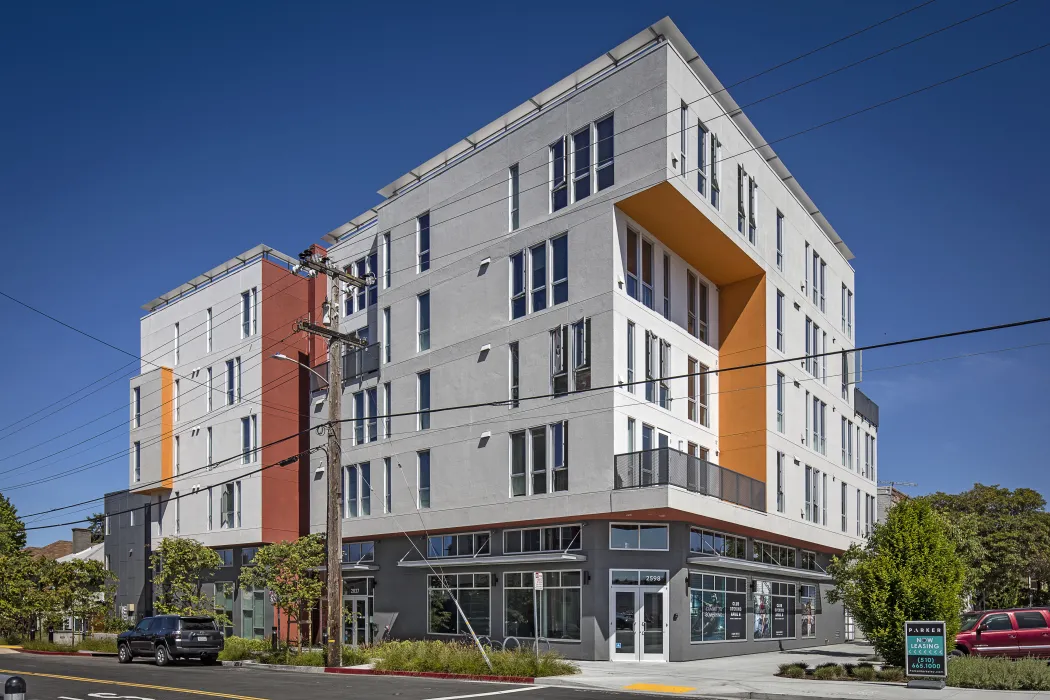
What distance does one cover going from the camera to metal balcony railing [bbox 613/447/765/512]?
29.7 m

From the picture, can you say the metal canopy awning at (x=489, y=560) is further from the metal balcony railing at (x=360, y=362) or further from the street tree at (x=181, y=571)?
the street tree at (x=181, y=571)

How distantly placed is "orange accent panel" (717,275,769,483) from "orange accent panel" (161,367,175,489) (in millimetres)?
30165

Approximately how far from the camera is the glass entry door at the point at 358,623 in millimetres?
39188

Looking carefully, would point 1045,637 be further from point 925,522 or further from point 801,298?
point 801,298

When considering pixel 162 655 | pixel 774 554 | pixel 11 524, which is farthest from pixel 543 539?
pixel 11 524

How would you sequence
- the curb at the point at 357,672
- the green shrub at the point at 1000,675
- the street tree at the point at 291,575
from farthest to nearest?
1. the street tree at the point at 291,575
2. the curb at the point at 357,672
3. the green shrub at the point at 1000,675

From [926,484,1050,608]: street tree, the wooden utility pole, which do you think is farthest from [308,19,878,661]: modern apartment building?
[926,484,1050,608]: street tree

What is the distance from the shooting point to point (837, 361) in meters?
47.0

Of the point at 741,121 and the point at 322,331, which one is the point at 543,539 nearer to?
the point at 322,331

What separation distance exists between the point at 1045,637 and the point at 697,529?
1117 centimetres

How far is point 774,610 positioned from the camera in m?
39.2

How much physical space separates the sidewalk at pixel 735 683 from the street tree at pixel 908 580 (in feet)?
5.72

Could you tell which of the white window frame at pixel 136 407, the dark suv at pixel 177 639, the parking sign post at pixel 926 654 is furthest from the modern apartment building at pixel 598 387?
the white window frame at pixel 136 407

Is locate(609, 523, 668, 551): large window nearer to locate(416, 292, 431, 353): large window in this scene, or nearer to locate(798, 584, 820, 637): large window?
locate(416, 292, 431, 353): large window
